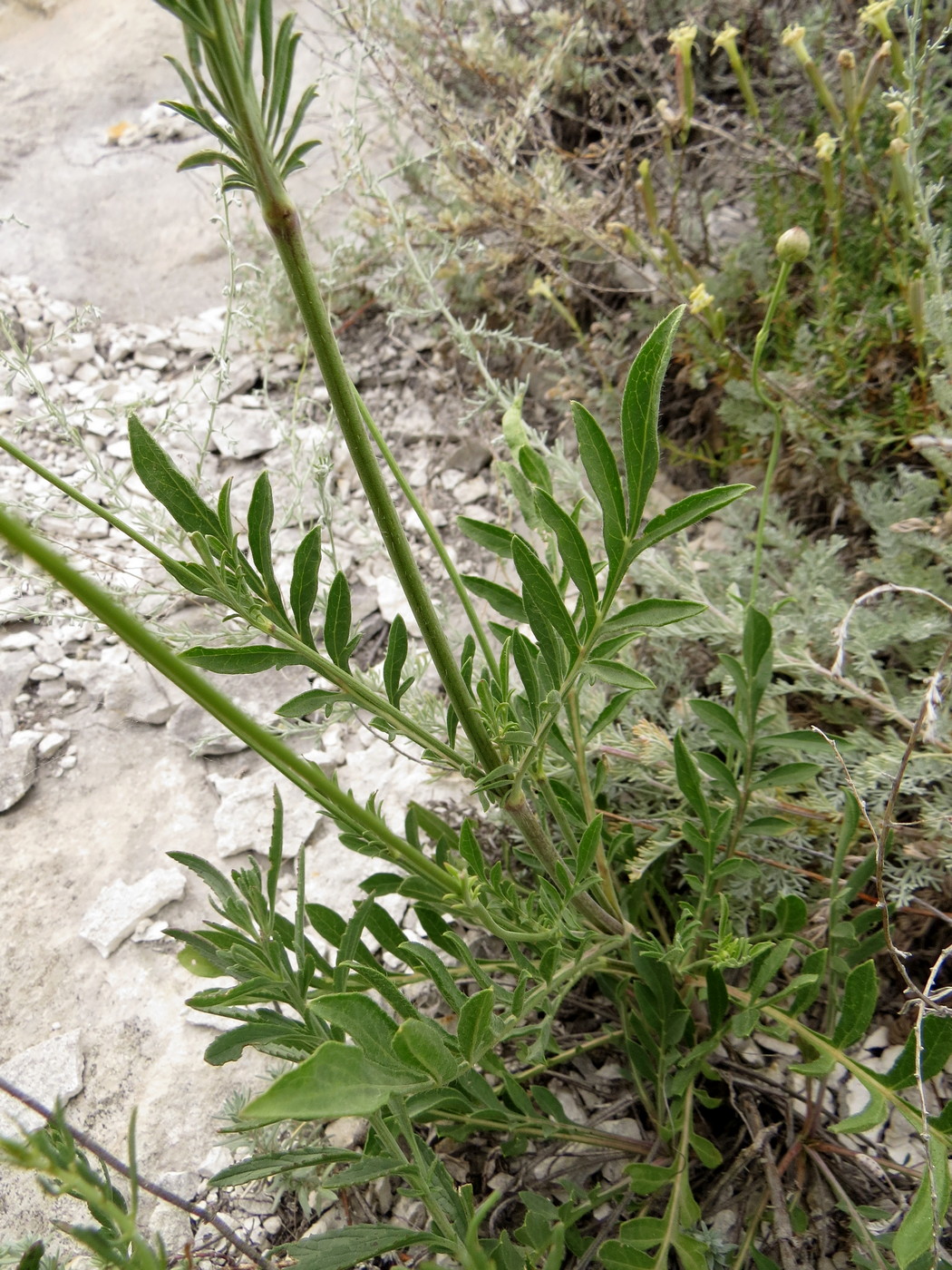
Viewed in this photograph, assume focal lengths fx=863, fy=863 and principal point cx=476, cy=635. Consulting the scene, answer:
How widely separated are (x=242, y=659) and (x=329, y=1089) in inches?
12.3


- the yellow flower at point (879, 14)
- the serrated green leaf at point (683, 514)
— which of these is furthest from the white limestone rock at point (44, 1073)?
the yellow flower at point (879, 14)

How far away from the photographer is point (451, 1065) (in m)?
0.51

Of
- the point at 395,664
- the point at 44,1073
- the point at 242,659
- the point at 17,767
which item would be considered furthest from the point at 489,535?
the point at 17,767

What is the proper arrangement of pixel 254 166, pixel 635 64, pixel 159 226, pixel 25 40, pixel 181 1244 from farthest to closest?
pixel 25 40 < pixel 159 226 < pixel 635 64 < pixel 181 1244 < pixel 254 166

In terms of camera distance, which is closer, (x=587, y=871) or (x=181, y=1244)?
(x=587, y=871)

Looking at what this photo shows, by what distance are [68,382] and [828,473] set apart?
1915 mm

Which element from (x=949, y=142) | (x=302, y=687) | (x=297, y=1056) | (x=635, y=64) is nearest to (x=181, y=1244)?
(x=297, y=1056)

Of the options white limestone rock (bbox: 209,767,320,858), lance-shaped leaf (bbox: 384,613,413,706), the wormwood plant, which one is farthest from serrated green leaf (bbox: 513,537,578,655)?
white limestone rock (bbox: 209,767,320,858)

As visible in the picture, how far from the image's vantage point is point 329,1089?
438 mm

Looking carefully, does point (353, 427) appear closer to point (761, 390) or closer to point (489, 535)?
point (489, 535)

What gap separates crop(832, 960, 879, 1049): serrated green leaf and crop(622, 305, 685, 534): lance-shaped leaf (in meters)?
0.47

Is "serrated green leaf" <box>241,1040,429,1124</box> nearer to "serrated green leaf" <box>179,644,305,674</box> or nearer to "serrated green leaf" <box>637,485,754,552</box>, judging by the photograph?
"serrated green leaf" <box>179,644,305,674</box>

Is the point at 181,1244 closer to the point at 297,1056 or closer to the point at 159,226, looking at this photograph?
the point at 297,1056

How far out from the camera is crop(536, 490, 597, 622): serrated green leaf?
2.08ft
